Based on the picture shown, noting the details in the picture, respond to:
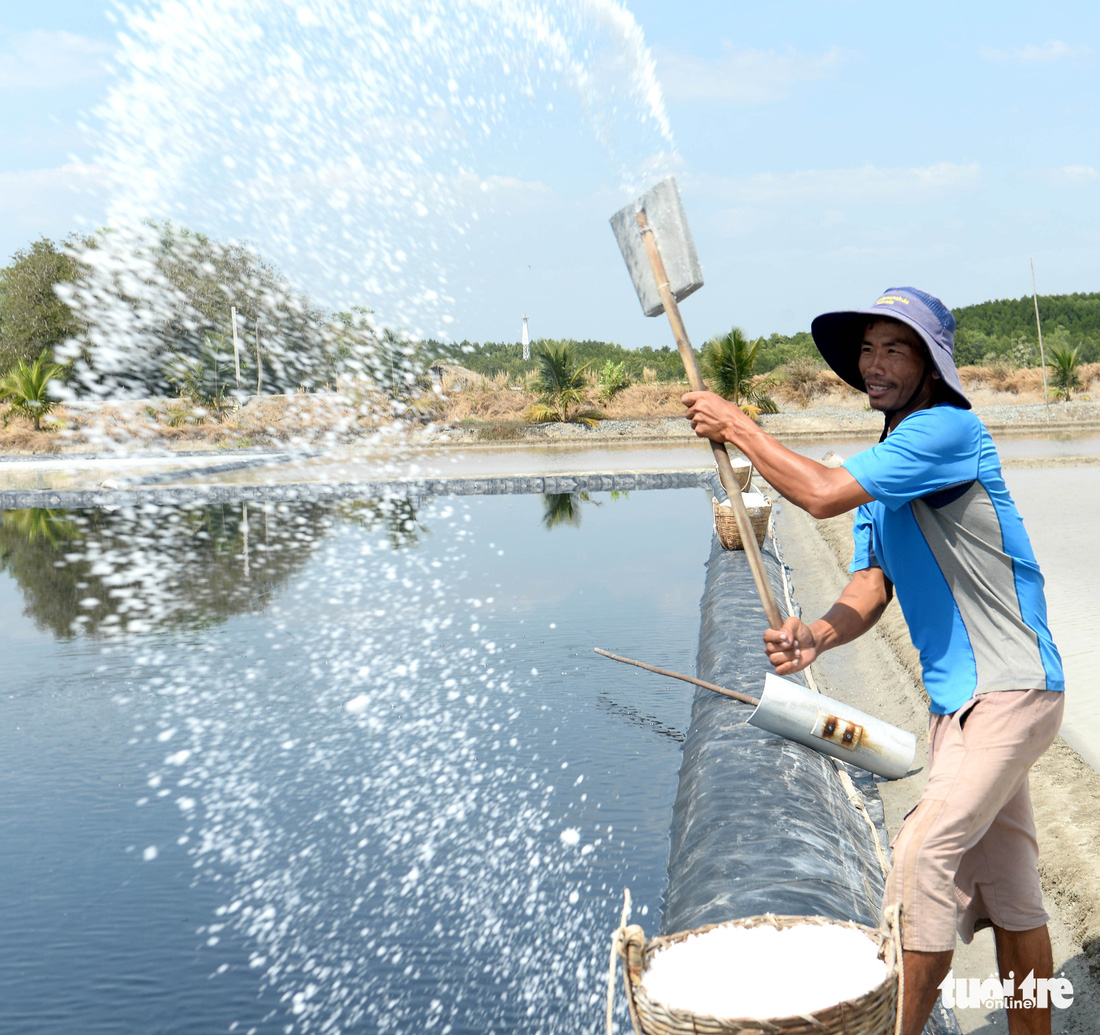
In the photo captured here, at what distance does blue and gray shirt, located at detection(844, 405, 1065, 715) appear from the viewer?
186cm

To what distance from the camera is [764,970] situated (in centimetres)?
159

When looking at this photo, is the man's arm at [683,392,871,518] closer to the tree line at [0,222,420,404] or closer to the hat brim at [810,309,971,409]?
the hat brim at [810,309,971,409]

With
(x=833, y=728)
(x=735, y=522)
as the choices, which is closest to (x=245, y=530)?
A: (x=735, y=522)

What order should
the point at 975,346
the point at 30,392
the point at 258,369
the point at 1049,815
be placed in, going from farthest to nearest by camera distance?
1. the point at 975,346
2. the point at 258,369
3. the point at 30,392
4. the point at 1049,815

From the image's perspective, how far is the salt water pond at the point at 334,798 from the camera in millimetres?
3180

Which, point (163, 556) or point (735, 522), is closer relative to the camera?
→ point (735, 522)

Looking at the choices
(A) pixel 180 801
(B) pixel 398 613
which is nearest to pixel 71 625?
(B) pixel 398 613

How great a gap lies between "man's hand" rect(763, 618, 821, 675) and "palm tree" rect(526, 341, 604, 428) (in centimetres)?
2905

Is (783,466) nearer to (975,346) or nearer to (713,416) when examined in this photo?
(713,416)

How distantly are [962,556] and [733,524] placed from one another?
5.55 m

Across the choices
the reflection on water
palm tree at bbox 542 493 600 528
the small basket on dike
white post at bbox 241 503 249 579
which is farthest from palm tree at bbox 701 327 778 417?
the small basket on dike

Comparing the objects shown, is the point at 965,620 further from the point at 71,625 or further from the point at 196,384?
the point at 196,384

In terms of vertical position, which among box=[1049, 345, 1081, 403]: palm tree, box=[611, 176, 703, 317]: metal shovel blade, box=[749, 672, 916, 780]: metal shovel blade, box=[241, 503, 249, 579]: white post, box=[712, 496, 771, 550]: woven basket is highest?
box=[611, 176, 703, 317]: metal shovel blade

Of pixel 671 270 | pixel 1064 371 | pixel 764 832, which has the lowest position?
pixel 1064 371
